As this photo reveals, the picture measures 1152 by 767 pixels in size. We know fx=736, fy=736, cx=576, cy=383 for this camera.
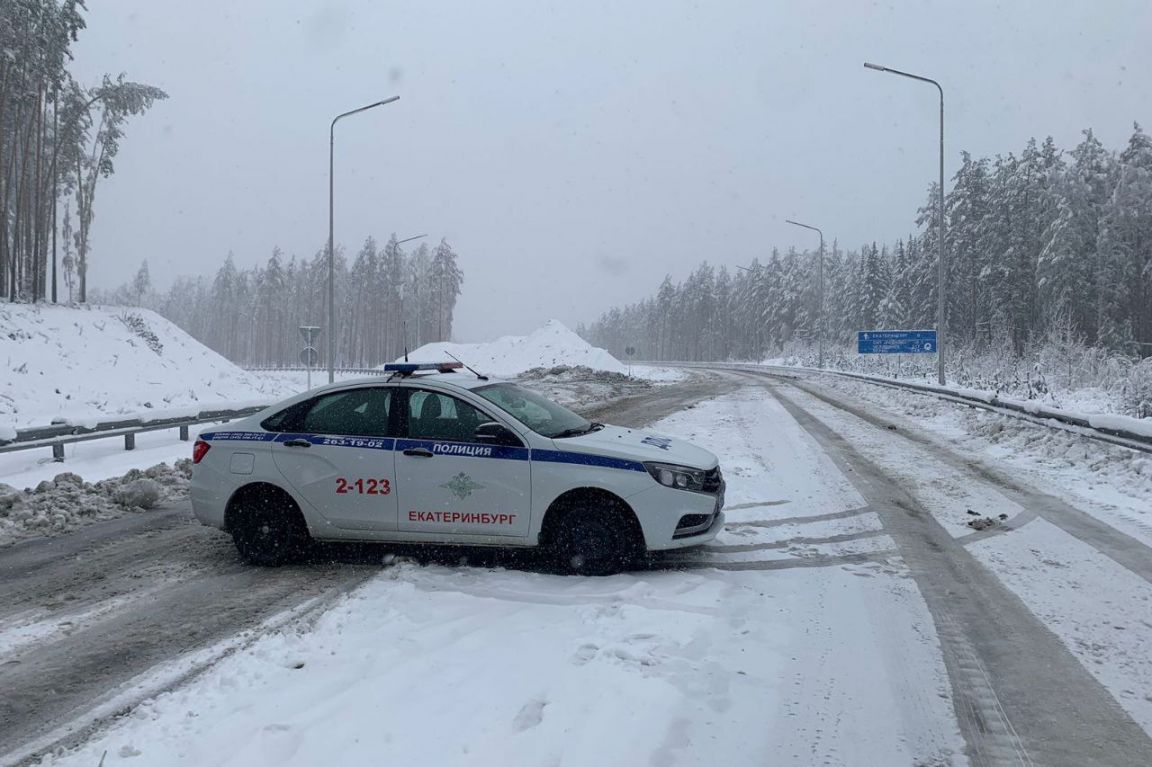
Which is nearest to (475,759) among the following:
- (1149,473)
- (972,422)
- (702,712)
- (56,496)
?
(702,712)

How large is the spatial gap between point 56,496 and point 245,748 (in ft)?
23.2

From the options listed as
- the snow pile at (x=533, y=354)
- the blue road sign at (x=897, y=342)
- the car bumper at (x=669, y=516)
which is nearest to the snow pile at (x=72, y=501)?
the car bumper at (x=669, y=516)

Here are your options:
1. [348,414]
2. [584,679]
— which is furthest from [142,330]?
[584,679]

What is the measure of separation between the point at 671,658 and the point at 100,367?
2911 cm

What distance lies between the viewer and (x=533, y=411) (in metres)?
6.65

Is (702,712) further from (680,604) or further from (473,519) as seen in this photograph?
(473,519)

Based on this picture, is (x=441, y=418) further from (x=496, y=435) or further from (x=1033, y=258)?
(x=1033, y=258)

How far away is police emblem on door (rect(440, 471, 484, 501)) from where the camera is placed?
19.7 feet

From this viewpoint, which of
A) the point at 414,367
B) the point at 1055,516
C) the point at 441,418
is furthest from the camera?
the point at 1055,516

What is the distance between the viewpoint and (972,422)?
15602 mm

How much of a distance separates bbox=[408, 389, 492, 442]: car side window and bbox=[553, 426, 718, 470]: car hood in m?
0.75

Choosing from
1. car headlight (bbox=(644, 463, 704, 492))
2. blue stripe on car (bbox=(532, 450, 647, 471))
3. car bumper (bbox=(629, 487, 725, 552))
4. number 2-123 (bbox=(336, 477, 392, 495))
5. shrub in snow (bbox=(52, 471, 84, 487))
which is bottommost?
shrub in snow (bbox=(52, 471, 84, 487))

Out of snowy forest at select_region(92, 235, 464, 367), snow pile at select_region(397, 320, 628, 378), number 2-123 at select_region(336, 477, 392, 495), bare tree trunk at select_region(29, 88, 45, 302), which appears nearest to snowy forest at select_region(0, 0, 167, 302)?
bare tree trunk at select_region(29, 88, 45, 302)

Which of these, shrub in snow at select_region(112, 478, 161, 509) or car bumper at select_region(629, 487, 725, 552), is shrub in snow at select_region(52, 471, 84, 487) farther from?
car bumper at select_region(629, 487, 725, 552)
